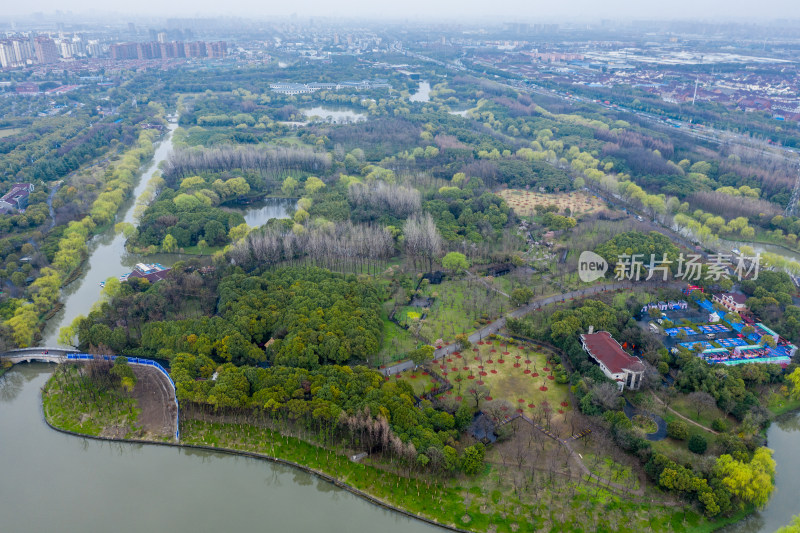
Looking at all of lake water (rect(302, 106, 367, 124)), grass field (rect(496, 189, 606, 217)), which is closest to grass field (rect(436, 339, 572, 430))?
grass field (rect(496, 189, 606, 217))

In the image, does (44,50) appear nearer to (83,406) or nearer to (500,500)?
(83,406)

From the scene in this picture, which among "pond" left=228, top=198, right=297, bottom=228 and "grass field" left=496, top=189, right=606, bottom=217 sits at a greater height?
"grass field" left=496, top=189, right=606, bottom=217

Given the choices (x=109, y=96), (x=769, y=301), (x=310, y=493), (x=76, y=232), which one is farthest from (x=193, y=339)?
(x=109, y=96)

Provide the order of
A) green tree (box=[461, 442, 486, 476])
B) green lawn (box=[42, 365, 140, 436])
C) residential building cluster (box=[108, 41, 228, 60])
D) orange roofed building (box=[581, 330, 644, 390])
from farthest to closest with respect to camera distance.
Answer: residential building cluster (box=[108, 41, 228, 60]) < orange roofed building (box=[581, 330, 644, 390]) < green lawn (box=[42, 365, 140, 436]) < green tree (box=[461, 442, 486, 476])

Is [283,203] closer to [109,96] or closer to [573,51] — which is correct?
[109,96]

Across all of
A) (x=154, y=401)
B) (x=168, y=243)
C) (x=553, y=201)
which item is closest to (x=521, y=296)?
(x=154, y=401)

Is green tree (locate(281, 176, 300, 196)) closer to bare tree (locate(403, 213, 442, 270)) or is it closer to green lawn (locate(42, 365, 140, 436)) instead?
bare tree (locate(403, 213, 442, 270))
